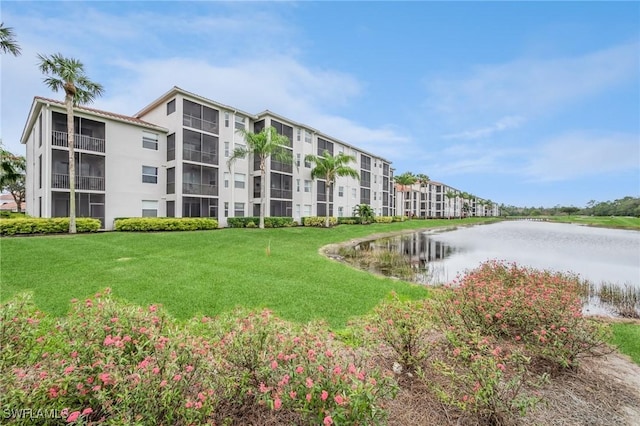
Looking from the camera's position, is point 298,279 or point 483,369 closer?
point 483,369

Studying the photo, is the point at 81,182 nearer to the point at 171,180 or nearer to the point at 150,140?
the point at 171,180

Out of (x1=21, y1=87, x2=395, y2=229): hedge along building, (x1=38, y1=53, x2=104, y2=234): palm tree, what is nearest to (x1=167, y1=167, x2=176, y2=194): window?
(x1=21, y1=87, x2=395, y2=229): hedge along building

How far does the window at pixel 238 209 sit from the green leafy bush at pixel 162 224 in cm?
451

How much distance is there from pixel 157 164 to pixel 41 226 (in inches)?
394

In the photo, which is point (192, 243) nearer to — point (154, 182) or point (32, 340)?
point (154, 182)

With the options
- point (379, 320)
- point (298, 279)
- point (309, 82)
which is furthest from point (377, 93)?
point (379, 320)

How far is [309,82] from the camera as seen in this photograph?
2473 centimetres

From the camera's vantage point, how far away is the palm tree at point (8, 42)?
46.9ft

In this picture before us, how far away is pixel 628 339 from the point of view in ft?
19.0

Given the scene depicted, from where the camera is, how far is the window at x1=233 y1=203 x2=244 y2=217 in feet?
95.9

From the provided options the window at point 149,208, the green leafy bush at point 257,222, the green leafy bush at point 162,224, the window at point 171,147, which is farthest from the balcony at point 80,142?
the green leafy bush at point 257,222

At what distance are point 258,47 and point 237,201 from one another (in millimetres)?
15683

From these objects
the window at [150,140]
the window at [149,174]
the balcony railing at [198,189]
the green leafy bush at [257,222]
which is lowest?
the green leafy bush at [257,222]

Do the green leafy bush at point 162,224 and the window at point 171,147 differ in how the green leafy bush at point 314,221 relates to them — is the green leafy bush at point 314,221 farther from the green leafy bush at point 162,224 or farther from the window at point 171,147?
the window at point 171,147
